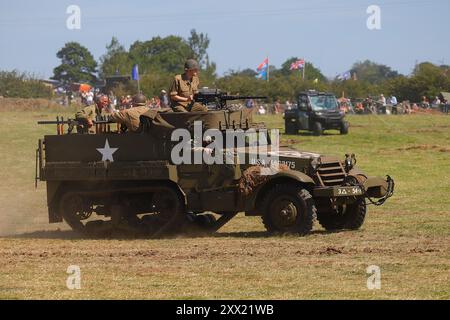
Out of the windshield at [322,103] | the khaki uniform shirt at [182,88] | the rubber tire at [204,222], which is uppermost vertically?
the khaki uniform shirt at [182,88]

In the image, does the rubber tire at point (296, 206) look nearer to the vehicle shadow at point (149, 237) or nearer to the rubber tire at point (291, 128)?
the vehicle shadow at point (149, 237)

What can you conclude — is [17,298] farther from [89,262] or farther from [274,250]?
[274,250]

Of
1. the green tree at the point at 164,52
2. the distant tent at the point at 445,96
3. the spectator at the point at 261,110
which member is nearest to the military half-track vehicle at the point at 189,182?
the spectator at the point at 261,110

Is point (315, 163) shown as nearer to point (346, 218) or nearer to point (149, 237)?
point (346, 218)

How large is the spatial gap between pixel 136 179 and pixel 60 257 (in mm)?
2781

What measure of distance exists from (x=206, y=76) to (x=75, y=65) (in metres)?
48.4

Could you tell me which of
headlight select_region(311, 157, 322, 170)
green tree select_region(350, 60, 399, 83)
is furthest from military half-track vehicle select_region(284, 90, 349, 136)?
green tree select_region(350, 60, 399, 83)

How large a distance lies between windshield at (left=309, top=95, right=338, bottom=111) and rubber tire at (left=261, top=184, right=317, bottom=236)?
24703mm

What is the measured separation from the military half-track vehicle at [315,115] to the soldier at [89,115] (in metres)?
22.8

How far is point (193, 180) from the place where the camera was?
16.9 metres

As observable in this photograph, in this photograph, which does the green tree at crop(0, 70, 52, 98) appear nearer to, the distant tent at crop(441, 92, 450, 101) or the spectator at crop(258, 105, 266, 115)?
the spectator at crop(258, 105, 266, 115)

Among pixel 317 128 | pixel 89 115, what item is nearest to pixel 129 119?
pixel 89 115

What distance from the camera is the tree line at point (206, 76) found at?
5953cm
